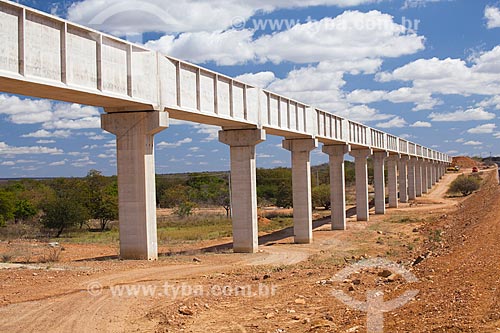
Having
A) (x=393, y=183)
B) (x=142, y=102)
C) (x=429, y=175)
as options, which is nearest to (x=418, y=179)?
(x=429, y=175)

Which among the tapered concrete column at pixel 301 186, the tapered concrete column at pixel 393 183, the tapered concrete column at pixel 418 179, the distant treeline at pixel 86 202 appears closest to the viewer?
the tapered concrete column at pixel 301 186

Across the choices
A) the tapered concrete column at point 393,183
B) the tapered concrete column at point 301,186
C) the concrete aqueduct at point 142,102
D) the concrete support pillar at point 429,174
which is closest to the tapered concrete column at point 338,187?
the concrete aqueduct at point 142,102

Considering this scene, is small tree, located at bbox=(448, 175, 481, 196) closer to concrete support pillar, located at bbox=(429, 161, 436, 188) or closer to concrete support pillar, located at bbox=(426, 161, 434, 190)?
concrete support pillar, located at bbox=(426, 161, 434, 190)

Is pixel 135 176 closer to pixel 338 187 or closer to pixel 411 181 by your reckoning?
pixel 338 187

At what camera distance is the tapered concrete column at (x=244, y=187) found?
24.6 meters

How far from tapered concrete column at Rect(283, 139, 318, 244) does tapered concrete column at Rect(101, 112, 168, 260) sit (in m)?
13.0

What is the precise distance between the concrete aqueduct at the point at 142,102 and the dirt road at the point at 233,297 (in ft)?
9.26

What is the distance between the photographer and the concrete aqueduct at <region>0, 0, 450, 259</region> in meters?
13.4

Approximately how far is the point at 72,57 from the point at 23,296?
238 inches

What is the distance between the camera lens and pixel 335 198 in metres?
37.2

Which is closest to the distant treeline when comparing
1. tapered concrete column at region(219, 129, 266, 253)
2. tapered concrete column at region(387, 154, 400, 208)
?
tapered concrete column at region(387, 154, 400, 208)

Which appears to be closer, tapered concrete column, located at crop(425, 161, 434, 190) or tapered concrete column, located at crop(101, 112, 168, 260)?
tapered concrete column, located at crop(101, 112, 168, 260)

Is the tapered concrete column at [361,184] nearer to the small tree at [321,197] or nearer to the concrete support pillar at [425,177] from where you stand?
the small tree at [321,197]

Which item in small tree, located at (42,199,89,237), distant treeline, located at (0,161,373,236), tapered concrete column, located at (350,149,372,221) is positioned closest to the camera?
small tree, located at (42,199,89,237)
